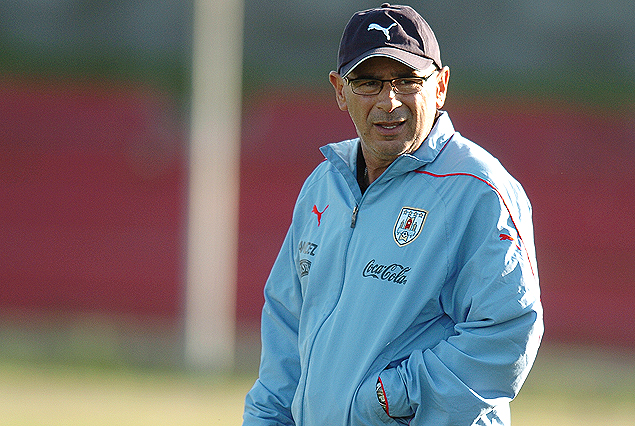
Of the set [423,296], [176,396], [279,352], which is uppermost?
[423,296]

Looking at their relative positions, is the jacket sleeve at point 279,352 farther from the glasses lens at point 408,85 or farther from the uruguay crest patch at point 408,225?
the glasses lens at point 408,85

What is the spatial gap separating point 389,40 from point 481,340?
0.85m

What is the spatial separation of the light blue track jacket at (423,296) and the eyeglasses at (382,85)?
0.46 feet

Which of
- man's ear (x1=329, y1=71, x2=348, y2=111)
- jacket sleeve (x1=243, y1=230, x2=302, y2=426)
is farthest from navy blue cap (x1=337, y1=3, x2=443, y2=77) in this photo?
jacket sleeve (x1=243, y1=230, x2=302, y2=426)

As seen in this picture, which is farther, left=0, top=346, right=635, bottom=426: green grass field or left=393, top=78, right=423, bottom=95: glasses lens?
left=0, top=346, right=635, bottom=426: green grass field

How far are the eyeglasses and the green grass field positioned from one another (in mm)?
4727

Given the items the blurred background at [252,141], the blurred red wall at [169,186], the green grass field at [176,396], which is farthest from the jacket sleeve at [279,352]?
the blurred red wall at [169,186]

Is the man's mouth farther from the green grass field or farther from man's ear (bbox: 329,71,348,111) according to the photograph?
the green grass field

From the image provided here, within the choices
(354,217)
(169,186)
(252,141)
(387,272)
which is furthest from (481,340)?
(252,141)

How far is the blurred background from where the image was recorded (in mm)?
13562

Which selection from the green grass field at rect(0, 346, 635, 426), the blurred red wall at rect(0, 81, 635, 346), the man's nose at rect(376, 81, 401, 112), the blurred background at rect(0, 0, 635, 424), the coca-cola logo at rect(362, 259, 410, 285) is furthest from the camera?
the blurred red wall at rect(0, 81, 635, 346)

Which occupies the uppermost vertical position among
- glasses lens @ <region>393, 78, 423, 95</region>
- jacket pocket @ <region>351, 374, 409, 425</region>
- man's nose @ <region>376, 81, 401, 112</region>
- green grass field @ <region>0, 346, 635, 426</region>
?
glasses lens @ <region>393, 78, 423, 95</region>

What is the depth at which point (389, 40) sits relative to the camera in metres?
2.59

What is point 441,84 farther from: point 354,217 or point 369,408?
point 369,408
